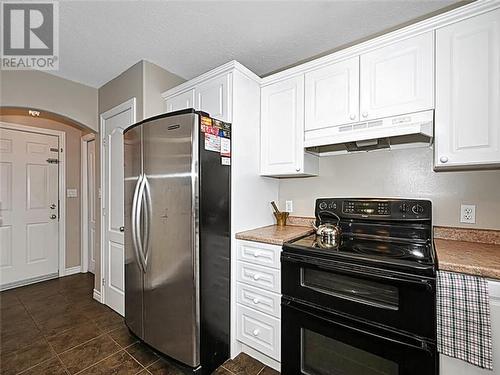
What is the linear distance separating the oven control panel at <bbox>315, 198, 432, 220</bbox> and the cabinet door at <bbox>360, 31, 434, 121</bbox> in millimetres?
641

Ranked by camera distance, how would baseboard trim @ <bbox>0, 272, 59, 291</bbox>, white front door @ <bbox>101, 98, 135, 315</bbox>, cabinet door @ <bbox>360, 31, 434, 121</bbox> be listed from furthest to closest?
1. baseboard trim @ <bbox>0, 272, 59, 291</bbox>
2. white front door @ <bbox>101, 98, 135, 315</bbox>
3. cabinet door @ <bbox>360, 31, 434, 121</bbox>

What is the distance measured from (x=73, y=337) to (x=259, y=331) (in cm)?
169

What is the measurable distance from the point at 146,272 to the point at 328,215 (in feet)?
5.05

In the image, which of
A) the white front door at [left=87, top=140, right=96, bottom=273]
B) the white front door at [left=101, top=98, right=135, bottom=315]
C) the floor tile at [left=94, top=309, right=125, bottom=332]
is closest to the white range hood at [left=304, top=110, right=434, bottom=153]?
the white front door at [left=101, top=98, right=135, bottom=315]

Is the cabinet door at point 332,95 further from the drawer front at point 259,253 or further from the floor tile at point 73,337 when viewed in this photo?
the floor tile at point 73,337

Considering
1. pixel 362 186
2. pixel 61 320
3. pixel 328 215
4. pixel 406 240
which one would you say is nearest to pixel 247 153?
pixel 328 215

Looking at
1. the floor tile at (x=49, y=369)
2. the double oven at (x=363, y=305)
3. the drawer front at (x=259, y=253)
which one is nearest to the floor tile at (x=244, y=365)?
the double oven at (x=363, y=305)

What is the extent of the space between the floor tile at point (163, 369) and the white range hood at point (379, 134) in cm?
194

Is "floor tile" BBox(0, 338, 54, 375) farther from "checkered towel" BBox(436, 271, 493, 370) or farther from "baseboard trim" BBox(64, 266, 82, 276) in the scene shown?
"checkered towel" BBox(436, 271, 493, 370)

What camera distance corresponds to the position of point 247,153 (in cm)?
204

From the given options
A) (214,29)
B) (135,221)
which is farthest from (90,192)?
(214,29)

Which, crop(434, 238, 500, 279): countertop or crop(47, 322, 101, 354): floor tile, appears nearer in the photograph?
crop(434, 238, 500, 279): countertop

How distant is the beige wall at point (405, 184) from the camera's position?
1555 mm

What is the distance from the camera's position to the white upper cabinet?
196 cm
